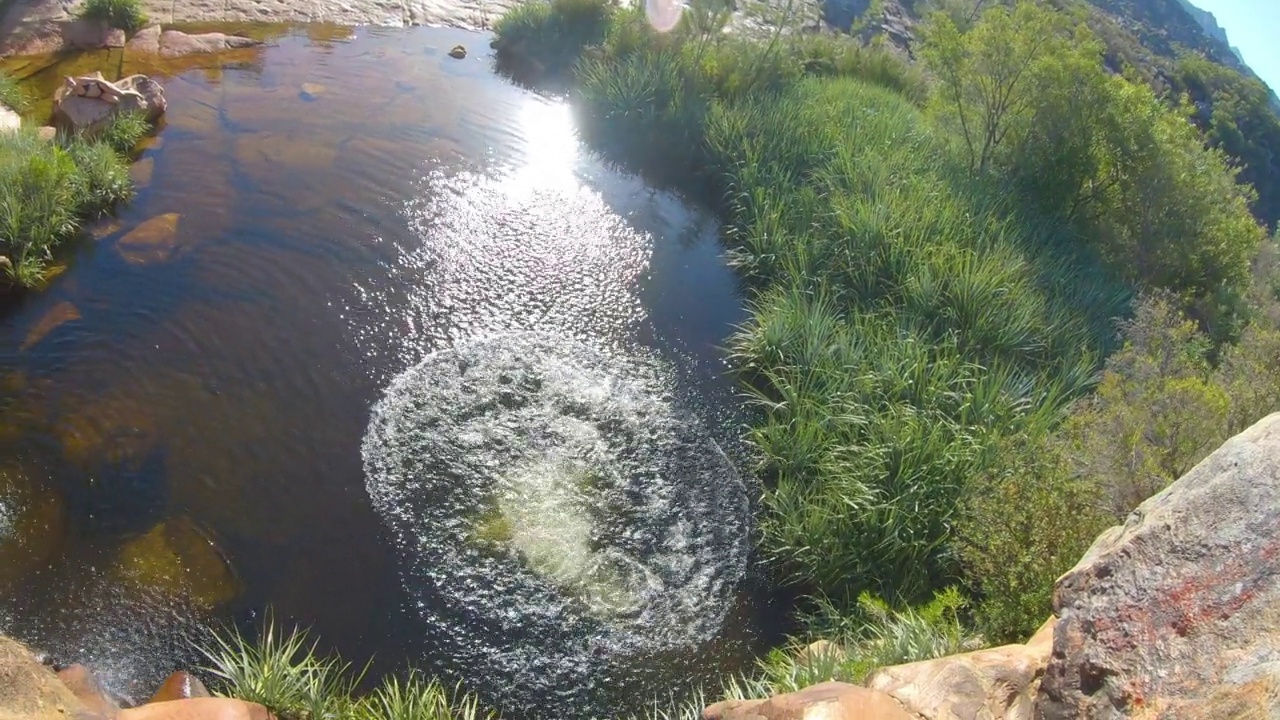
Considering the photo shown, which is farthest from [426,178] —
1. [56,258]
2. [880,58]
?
[880,58]

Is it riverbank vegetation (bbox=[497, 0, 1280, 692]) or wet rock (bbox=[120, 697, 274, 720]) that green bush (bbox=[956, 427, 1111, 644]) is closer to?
riverbank vegetation (bbox=[497, 0, 1280, 692])

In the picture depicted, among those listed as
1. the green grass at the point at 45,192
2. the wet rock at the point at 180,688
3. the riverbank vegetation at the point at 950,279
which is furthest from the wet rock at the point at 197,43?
the wet rock at the point at 180,688

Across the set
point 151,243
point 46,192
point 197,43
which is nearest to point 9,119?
point 46,192

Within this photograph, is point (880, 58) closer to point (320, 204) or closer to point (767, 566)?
point (320, 204)

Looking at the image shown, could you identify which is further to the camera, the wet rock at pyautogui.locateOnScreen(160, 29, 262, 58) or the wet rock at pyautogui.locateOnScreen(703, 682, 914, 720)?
the wet rock at pyautogui.locateOnScreen(160, 29, 262, 58)

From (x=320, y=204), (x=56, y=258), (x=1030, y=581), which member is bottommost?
(x=56, y=258)

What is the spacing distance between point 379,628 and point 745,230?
8476 mm

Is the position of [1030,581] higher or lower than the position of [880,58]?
lower

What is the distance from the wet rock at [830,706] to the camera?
463cm

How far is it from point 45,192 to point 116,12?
6528 mm

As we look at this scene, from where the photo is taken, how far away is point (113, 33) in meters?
14.8

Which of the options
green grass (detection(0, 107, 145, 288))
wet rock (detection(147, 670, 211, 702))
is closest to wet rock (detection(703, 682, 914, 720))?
wet rock (detection(147, 670, 211, 702))

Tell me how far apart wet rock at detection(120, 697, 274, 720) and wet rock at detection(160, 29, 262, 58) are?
13.4 metres

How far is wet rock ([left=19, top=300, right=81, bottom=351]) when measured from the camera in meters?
8.77
